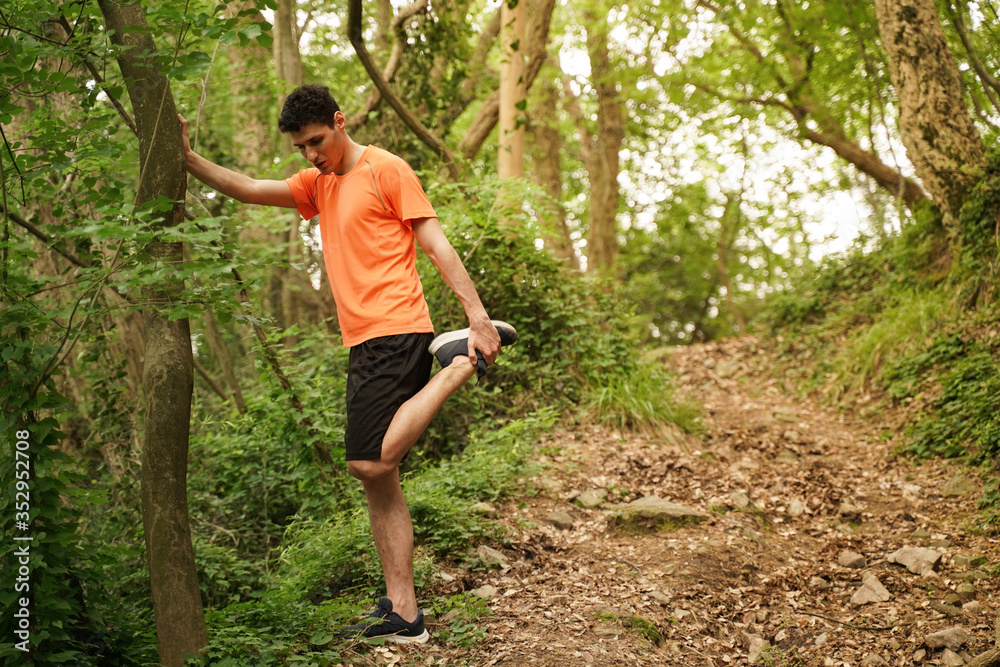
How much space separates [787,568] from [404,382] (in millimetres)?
2600

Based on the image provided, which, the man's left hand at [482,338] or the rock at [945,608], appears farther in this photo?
the rock at [945,608]

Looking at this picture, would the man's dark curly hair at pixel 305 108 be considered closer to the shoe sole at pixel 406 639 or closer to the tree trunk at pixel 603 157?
the shoe sole at pixel 406 639

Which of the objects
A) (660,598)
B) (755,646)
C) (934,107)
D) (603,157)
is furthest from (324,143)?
(603,157)

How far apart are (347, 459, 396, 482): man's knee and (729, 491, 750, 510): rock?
2882mm

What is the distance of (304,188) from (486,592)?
2.10 meters

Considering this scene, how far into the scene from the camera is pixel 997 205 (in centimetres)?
645

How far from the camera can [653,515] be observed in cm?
447

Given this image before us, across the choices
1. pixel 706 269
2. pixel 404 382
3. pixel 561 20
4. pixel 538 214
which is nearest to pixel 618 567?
pixel 404 382

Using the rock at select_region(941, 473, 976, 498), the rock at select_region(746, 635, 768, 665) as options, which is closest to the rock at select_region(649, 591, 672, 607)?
the rock at select_region(746, 635, 768, 665)

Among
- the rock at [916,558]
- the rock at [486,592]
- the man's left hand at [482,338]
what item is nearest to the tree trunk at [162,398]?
the man's left hand at [482,338]

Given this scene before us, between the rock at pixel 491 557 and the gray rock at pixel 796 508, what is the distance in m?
2.21

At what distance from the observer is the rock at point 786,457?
5.73 m

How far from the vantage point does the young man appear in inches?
110

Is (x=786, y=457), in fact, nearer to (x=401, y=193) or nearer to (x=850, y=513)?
(x=850, y=513)
